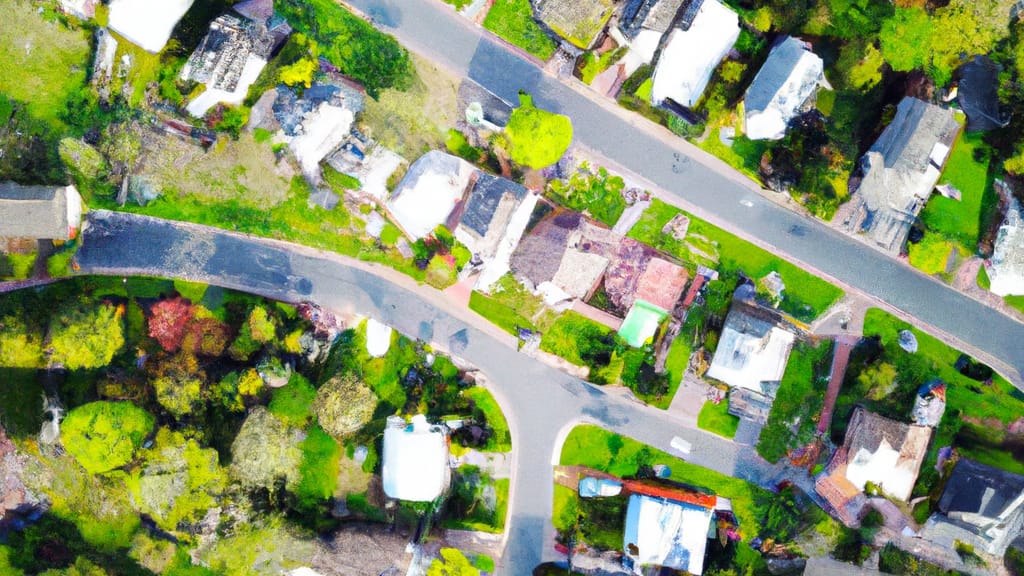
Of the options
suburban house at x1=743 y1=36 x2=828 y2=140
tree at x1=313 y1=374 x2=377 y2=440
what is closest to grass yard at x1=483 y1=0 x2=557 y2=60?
suburban house at x1=743 y1=36 x2=828 y2=140

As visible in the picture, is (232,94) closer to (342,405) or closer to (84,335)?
(84,335)

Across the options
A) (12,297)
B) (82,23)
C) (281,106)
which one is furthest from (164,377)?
(82,23)

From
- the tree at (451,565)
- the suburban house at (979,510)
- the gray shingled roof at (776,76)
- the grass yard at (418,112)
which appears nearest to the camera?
the gray shingled roof at (776,76)

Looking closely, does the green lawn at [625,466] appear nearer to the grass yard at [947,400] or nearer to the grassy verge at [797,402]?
the grassy verge at [797,402]

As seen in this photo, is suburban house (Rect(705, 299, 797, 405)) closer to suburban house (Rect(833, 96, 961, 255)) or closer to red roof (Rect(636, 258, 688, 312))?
red roof (Rect(636, 258, 688, 312))

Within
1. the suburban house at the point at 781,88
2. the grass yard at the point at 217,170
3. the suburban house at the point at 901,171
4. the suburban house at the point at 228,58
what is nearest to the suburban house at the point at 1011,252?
the suburban house at the point at 901,171

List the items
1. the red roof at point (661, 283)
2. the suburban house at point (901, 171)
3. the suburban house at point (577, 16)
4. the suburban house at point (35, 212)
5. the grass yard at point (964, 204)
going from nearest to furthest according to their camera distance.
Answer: the suburban house at point (901, 171), the suburban house at point (577, 16), the suburban house at point (35, 212), the red roof at point (661, 283), the grass yard at point (964, 204)

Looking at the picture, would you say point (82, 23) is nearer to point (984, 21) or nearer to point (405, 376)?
point (405, 376)
